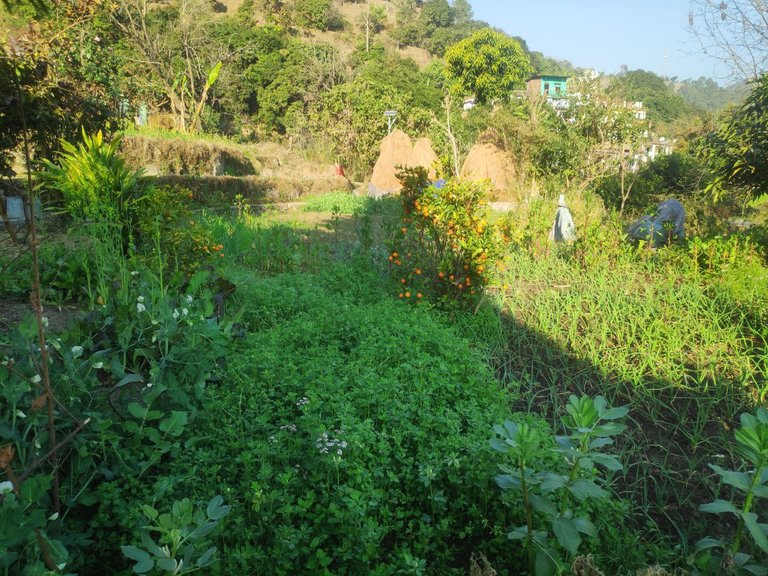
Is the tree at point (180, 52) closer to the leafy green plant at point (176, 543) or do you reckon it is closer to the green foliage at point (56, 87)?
the green foliage at point (56, 87)

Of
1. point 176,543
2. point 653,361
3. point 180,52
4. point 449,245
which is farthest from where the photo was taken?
point 180,52

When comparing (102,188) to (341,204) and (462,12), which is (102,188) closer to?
(341,204)

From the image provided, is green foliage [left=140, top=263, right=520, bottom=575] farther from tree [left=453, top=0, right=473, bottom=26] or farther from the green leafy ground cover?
tree [left=453, top=0, right=473, bottom=26]

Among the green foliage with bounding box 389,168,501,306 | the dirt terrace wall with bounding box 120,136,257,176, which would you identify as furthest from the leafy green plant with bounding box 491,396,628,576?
the dirt terrace wall with bounding box 120,136,257,176

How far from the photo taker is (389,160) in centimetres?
1662

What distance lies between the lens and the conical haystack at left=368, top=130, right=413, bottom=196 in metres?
16.1

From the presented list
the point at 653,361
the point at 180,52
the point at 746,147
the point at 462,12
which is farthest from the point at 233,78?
the point at 462,12

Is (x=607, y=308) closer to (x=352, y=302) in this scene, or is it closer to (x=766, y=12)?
(x=352, y=302)

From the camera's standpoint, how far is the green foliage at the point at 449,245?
14.0 feet

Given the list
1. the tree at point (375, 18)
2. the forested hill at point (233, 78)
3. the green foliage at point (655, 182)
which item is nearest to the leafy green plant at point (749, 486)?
the forested hill at point (233, 78)

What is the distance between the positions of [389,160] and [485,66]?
23924mm

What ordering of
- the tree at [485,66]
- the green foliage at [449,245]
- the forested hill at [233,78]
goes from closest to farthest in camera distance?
the green foliage at [449,245], the forested hill at [233,78], the tree at [485,66]

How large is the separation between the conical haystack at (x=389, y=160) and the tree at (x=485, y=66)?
71.8 ft

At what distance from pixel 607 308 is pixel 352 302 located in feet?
6.38
